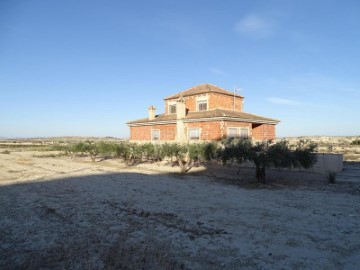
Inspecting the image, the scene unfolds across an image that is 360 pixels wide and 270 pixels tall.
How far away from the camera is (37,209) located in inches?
366

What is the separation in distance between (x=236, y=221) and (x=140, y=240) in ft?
9.42

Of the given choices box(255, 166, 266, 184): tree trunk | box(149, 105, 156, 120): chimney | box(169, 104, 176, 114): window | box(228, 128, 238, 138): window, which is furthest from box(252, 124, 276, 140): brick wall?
box(255, 166, 266, 184): tree trunk

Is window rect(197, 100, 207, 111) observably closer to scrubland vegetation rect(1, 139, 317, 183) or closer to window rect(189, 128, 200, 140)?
window rect(189, 128, 200, 140)

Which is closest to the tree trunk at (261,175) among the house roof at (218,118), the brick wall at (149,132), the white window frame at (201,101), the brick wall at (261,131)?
the house roof at (218,118)

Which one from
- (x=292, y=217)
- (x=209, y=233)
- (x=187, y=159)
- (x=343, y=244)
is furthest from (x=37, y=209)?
(x=187, y=159)

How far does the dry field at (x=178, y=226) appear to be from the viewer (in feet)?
18.3

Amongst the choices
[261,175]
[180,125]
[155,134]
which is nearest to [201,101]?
[180,125]

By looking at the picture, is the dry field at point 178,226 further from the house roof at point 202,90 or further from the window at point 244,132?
the house roof at point 202,90

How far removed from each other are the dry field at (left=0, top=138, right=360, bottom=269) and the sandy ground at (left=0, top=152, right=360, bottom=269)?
2cm

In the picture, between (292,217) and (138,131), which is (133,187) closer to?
(292,217)

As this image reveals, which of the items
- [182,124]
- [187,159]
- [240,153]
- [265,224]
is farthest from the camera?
[182,124]

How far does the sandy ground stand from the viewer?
557cm

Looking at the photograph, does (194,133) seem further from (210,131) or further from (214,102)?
(214,102)

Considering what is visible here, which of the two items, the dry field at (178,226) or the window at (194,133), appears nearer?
the dry field at (178,226)
